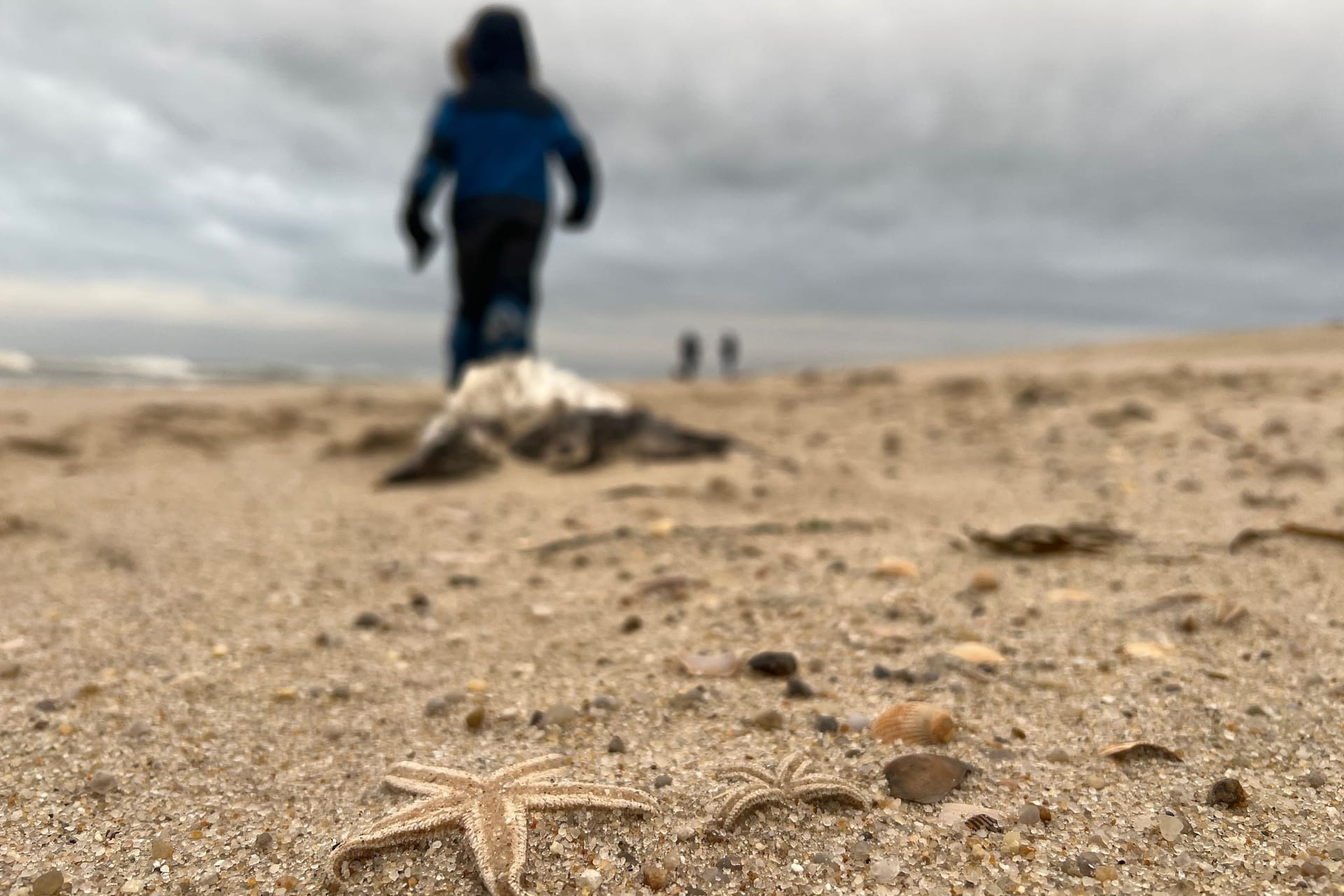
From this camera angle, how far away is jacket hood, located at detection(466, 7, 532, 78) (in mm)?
5473

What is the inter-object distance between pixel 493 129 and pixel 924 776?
16.6 ft

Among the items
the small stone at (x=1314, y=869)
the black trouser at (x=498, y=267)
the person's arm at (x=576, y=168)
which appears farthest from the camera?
the person's arm at (x=576, y=168)

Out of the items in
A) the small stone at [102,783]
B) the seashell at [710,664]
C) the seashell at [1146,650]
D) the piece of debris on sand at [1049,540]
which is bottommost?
the small stone at [102,783]

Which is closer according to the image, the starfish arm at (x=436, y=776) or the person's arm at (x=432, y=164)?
the starfish arm at (x=436, y=776)

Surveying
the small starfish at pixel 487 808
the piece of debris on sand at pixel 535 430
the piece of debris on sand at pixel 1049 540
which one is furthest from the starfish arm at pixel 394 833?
the piece of debris on sand at pixel 535 430

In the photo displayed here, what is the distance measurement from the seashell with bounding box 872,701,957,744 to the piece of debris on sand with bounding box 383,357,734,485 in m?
3.19

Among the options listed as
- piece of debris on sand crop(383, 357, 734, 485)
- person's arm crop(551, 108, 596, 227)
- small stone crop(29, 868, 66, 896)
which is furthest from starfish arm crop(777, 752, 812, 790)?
person's arm crop(551, 108, 596, 227)

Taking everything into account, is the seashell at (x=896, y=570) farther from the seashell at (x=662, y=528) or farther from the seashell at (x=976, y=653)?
the seashell at (x=662, y=528)

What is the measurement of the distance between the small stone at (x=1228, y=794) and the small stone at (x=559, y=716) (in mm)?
1122

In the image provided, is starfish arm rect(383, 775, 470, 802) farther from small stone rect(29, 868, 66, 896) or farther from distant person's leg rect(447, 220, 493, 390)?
distant person's leg rect(447, 220, 493, 390)

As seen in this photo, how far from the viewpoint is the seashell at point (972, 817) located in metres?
1.31

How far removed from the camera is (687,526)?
11.4 feet

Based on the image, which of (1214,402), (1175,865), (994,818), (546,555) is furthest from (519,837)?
(1214,402)

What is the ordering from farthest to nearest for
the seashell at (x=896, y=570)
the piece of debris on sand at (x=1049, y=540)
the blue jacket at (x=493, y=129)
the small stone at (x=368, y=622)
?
the blue jacket at (x=493, y=129) → the piece of debris on sand at (x=1049, y=540) → the seashell at (x=896, y=570) → the small stone at (x=368, y=622)
